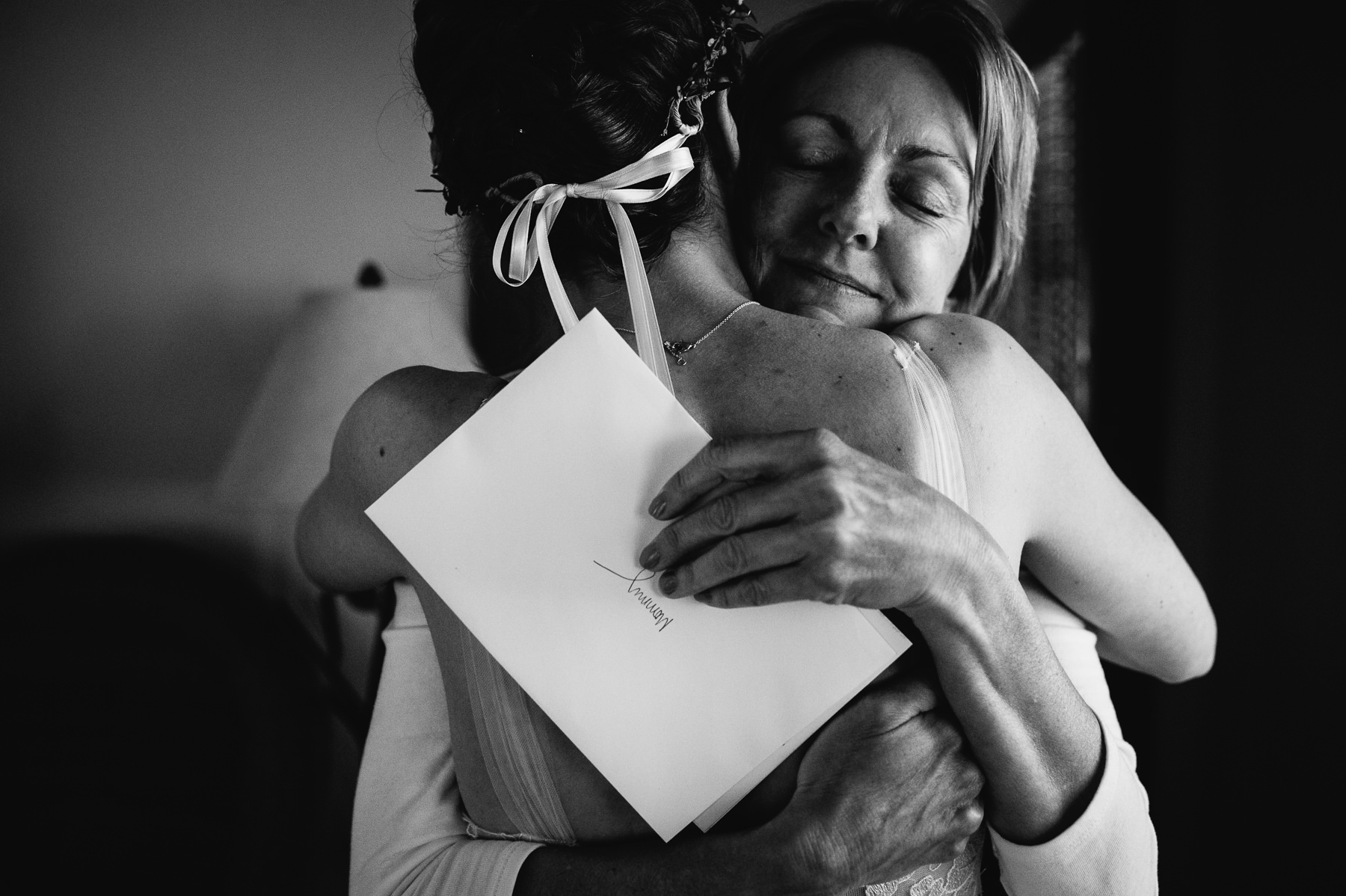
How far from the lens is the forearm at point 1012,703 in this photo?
0.63 m

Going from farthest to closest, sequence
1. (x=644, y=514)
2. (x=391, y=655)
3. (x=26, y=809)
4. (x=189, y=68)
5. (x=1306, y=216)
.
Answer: (x=189, y=68) → (x=26, y=809) → (x=1306, y=216) → (x=391, y=655) → (x=644, y=514)

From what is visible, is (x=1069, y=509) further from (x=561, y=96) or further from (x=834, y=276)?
(x=561, y=96)

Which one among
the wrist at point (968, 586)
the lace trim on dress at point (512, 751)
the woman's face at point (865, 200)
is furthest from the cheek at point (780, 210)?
the lace trim on dress at point (512, 751)

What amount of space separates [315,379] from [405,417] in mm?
849

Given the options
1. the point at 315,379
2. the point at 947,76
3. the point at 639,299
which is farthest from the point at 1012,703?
the point at 315,379

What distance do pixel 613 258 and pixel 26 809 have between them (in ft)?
5.04

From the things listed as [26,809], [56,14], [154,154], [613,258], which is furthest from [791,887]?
[56,14]

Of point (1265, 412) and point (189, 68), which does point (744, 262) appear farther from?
point (189, 68)

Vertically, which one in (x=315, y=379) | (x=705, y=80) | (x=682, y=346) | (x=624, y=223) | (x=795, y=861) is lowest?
(x=795, y=861)

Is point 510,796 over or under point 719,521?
under

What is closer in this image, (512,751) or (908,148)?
(512,751)

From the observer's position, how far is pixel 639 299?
2.06 feet

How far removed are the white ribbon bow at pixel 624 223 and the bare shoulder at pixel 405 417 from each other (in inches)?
5.1

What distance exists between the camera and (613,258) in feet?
2.24
